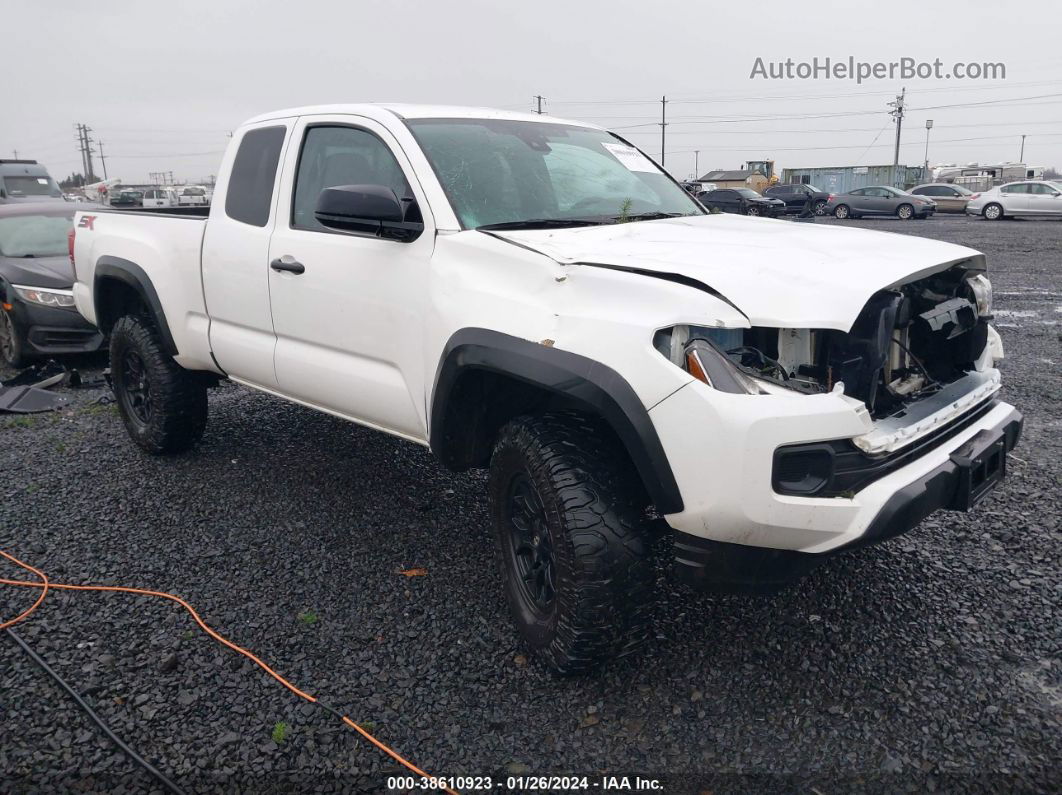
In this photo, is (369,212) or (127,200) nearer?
(369,212)

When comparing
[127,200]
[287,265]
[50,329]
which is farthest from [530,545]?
[127,200]

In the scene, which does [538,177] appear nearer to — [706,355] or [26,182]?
[706,355]

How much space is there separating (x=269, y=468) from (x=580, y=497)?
294cm

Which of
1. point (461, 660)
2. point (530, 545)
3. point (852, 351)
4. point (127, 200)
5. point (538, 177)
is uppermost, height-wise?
point (127, 200)

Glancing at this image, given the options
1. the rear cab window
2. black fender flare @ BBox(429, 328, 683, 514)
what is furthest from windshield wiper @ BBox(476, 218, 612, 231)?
the rear cab window

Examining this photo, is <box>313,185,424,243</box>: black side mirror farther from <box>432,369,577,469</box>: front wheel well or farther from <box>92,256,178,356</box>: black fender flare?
<box>92,256,178,356</box>: black fender flare

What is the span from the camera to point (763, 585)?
8.13ft

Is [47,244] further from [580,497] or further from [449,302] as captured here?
[580,497]

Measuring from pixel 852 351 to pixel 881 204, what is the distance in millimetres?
30693

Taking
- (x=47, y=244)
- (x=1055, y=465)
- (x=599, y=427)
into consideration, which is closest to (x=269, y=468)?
(x=599, y=427)

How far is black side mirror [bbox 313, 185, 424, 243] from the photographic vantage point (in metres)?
3.07

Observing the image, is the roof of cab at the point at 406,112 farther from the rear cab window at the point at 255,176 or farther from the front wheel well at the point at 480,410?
the front wheel well at the point at 480,410

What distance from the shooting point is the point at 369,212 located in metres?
3.08

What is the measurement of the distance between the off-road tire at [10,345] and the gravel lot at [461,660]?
145 inches
